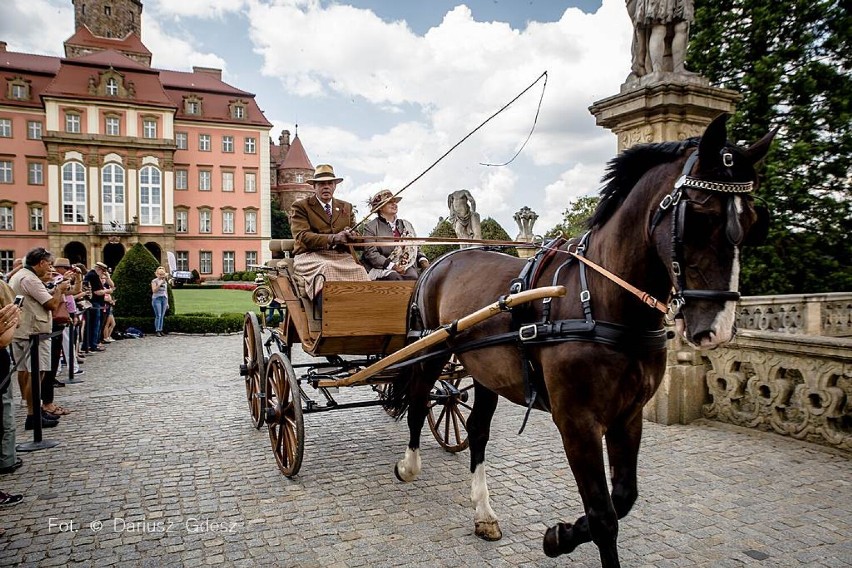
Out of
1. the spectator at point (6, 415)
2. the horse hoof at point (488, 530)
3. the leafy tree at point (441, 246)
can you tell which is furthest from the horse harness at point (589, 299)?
the leafy tree at point (441, 246)

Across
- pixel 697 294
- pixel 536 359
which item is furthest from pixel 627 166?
pixel 536 359

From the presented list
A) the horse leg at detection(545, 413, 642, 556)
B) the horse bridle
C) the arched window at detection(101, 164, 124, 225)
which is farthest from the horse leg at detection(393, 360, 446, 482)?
the arched window at detection(101, 164, 124, 225)

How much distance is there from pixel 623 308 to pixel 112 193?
159ft

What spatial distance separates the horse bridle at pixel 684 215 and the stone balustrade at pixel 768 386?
3.63 m

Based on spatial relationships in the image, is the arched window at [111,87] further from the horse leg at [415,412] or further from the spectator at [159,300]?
the horse leg at [415,412]

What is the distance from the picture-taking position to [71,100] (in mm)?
41906

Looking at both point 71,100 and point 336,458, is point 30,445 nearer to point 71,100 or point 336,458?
point 336,458

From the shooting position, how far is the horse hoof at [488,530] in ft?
11.6

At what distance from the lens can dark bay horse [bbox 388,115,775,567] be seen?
7.50 ft

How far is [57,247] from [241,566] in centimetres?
4731

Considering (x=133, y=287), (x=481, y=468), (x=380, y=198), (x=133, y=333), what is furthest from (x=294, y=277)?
(x=133, y=287)

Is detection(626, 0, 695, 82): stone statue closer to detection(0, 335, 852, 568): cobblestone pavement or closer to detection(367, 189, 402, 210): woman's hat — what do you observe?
detection(367, 189, 402, 210): woman's hat

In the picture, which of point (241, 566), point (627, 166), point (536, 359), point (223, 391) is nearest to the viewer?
point (627, 166)

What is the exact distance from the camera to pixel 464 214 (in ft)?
45.1
